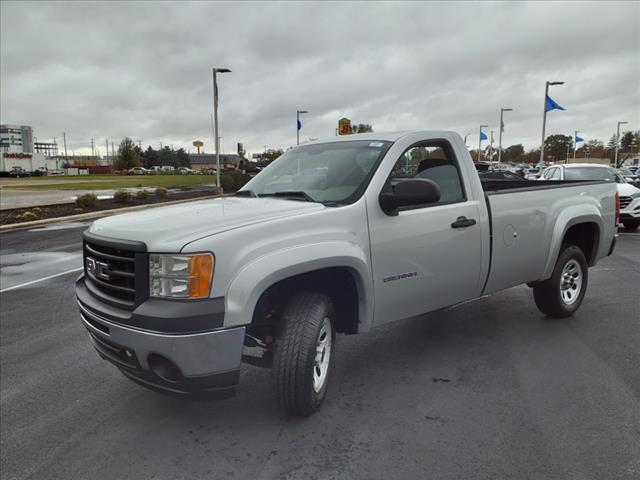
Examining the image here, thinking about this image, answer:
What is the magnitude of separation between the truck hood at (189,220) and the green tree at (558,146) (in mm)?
147474

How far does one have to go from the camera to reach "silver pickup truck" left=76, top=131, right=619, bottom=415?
2756mm

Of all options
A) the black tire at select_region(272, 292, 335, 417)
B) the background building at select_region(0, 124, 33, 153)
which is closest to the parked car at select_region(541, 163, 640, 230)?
the black tire at select_region(272, 292, 335, 417)

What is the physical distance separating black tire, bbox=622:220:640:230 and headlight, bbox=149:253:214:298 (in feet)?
44.8

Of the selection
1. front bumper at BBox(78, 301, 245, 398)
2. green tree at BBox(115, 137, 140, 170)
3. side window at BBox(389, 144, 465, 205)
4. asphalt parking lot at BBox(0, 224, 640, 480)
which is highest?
green tree at BBox(115, 137, 140, 170)

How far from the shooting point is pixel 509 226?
4.51m

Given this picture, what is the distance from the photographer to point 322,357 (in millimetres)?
3430

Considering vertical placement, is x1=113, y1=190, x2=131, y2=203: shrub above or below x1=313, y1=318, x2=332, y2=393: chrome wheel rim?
above

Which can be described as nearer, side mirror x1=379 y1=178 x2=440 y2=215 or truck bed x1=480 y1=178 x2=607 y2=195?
side mirror x1=379 y1=178 x2=440 y2=215

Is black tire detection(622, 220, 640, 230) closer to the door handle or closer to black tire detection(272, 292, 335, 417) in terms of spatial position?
→ the door handle

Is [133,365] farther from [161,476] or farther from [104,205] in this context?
[104,205]

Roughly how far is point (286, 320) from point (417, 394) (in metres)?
1.24

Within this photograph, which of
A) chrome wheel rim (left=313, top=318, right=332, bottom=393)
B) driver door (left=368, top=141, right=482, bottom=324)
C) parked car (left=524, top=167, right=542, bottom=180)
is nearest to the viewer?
chrome wheel rim (left=313, top=318, right=332, bottom=393)

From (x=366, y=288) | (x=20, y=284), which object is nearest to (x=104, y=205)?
(x=20, y=284)

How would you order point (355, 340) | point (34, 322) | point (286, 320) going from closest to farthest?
point (286, 320) < point (355, 340) < point (34, 322)
